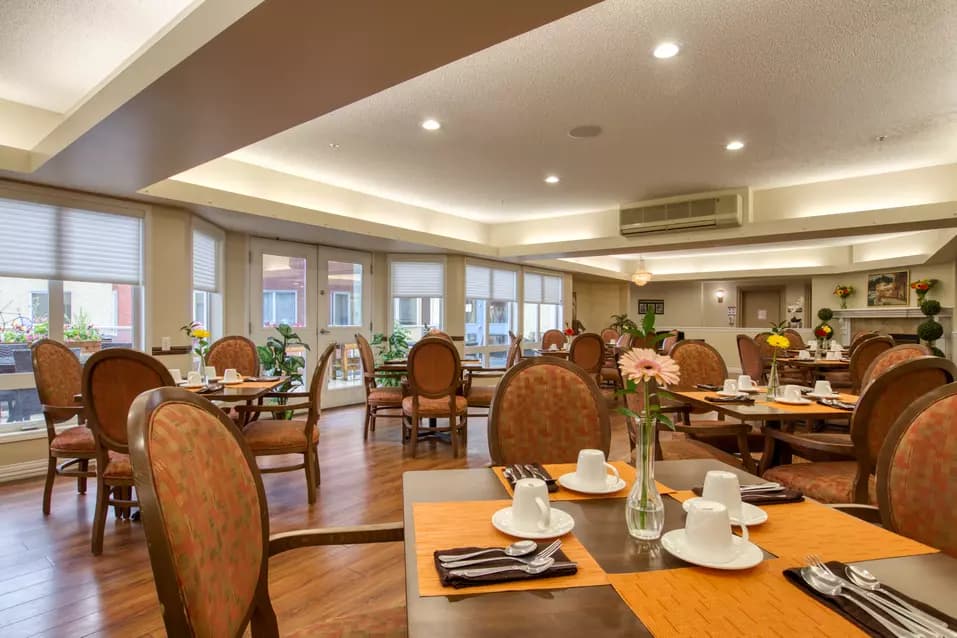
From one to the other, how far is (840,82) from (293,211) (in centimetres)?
481

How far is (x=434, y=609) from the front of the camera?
748 millimetres

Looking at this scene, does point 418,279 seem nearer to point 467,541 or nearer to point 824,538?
point 467,541

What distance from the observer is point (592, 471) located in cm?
128

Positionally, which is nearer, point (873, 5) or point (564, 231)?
point (873, 5)

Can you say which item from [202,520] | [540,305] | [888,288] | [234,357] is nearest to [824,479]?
[202,520]

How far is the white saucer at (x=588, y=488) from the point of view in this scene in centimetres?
124

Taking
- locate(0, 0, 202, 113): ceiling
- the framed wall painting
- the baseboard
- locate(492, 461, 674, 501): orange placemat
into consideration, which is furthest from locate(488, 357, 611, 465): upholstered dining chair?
the framed wall painting

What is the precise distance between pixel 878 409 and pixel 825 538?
1315mm

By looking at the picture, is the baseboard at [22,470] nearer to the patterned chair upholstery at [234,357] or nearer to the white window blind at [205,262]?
the patterned chair upholstery at [234,357]

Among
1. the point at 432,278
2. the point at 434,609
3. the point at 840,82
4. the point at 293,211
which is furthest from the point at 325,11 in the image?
the point at 432,278

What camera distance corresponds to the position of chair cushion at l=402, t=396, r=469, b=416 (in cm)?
437

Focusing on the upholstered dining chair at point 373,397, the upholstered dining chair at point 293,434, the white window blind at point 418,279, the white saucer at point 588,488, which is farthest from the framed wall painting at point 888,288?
the white saucer at point 588,488

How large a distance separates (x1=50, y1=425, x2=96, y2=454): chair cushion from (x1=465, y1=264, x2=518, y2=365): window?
575 cm

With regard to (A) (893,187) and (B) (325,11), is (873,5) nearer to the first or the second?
(B) (325,11)
